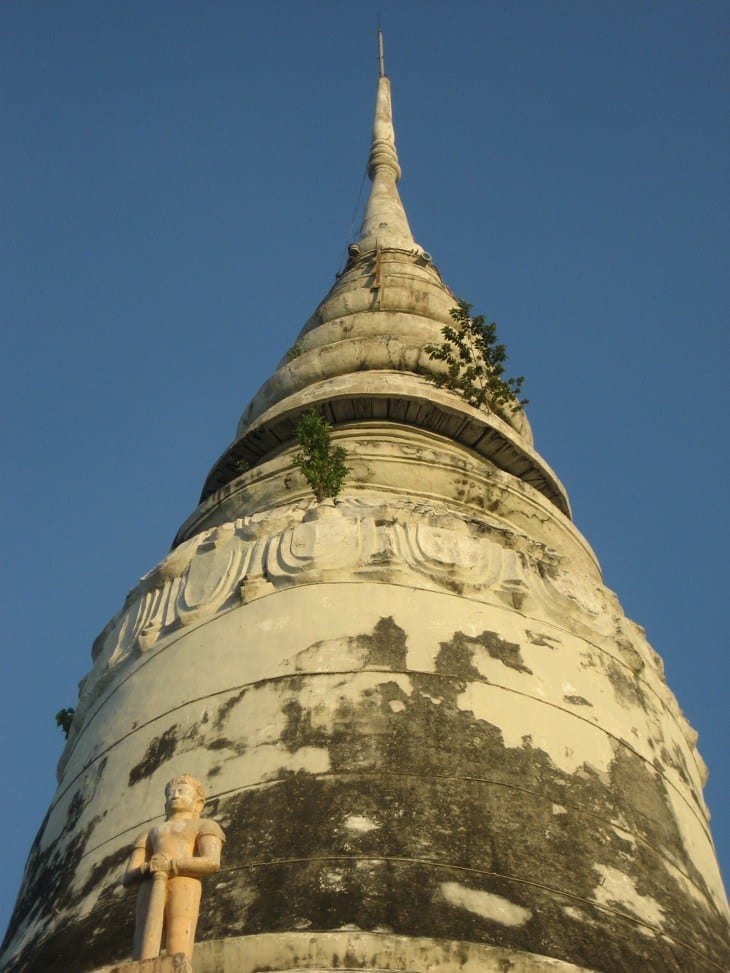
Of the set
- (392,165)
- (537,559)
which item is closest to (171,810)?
(537,559)

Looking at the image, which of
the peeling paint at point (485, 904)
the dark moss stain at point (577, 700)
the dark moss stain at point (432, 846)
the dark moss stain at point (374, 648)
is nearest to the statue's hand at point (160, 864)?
the dark moss stain at point (432, 846)

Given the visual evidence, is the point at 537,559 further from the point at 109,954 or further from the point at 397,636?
the point at 109,954

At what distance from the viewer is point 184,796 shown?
19.1 feet

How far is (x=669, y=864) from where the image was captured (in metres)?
7.69

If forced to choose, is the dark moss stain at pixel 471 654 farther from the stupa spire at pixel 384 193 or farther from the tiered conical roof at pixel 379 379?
the stupa spire at pixel 384 193

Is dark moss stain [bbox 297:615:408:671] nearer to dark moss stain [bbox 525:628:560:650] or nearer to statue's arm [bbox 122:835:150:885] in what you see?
dark moss stain [bbox 525:628:560:650]

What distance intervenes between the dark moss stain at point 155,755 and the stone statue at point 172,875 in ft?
7.18

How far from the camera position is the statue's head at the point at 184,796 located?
19.0ft

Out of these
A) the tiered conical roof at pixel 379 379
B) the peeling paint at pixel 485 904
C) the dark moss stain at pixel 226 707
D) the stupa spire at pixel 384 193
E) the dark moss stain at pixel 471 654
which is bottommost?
the peeling paint at pixel 485 904

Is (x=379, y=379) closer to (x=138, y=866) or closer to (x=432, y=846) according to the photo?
(x=432, y=846)

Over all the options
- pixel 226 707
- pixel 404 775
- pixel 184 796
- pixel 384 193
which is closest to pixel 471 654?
pixel 404 775

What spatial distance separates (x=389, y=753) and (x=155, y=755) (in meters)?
1.59

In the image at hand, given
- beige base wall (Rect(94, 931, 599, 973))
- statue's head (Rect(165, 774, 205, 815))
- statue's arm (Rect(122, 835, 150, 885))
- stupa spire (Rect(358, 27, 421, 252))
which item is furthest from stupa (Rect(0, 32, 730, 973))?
stupa spire (Rect(358, 27, 421, 252))

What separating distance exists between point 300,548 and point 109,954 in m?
3.23
